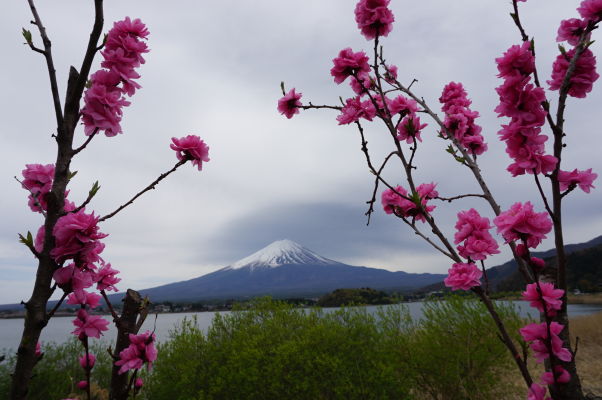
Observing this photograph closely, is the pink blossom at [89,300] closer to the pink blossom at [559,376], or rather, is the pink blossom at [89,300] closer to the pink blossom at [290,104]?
the pink blossom at [290,104]

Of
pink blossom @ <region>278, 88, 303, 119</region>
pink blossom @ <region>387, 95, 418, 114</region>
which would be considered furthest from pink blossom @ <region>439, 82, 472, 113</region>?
pink blossom @ <region>278, 88, 303, 119</region>

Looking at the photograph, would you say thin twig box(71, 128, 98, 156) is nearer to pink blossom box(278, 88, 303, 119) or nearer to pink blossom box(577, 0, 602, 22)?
pink blossom box(278, 88, 303, 119)

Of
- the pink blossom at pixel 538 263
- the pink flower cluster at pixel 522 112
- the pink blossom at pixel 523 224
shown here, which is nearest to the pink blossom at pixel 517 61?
the pink flower cluster at pixel 522 112

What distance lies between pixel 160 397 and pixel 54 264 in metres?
7.27

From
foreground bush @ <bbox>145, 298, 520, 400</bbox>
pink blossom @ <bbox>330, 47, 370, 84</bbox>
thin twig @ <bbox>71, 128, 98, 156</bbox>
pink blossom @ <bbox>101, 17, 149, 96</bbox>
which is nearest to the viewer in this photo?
thin twig @ <bbox>71, 128, 98, 156</bbox>

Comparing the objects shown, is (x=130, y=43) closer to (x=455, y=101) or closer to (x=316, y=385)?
(x=455, y=101)

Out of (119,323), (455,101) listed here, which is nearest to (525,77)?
(455,101)

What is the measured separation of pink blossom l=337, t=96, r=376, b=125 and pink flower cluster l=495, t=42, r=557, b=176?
1.03 meters

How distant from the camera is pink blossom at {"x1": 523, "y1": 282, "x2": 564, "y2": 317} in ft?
4.42

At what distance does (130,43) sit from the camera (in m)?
→ 1.64

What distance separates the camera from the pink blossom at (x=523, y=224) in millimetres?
1361

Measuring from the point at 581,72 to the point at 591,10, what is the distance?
0.27 metres

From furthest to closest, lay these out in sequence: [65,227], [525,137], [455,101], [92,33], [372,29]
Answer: [455,101] < [372,29] < [525,137] < [92,33] < [65,227]

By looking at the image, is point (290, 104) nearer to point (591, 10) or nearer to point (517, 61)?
point (517, 61)
